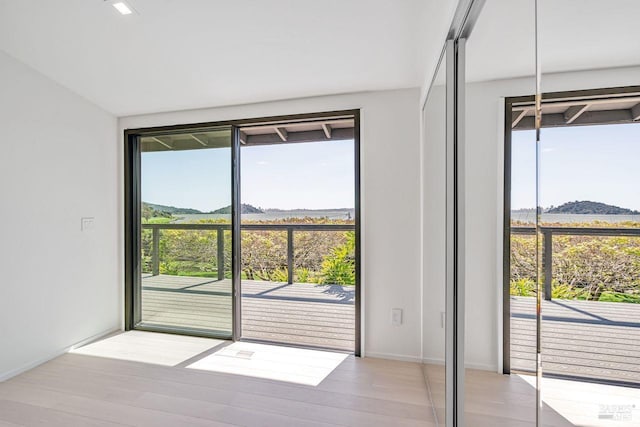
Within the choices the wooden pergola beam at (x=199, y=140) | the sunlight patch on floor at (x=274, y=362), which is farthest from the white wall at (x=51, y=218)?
the sunlight patch on floor at (x=274, y=362)

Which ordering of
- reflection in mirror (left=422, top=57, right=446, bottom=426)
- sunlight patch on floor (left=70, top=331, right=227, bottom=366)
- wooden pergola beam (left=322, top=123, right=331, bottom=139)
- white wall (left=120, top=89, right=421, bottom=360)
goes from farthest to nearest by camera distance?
wooden pergola beam (left=322, top=123, right=331, bottom=139), sunlight patch on floor (left=70, top=331, right=227, bottom=366), white wall (left=120, top=89, right=421, bottom=360), reflection in mirror (left=422, top=57, right=446, bottom=426)

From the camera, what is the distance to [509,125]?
91 centimetres

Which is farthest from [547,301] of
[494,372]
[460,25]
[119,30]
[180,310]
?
[180,310]

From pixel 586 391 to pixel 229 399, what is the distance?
2.04m

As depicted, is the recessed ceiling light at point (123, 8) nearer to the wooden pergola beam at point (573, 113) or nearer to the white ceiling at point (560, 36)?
the white ceiling at point (560, 36)

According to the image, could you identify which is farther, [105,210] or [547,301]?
[105,210]

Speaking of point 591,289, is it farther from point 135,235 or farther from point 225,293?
point 135,235

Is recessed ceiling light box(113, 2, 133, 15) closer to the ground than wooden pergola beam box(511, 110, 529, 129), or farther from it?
farther from it

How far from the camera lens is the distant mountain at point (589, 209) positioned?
48 centimetres

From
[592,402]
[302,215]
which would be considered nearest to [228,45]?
[592,402]

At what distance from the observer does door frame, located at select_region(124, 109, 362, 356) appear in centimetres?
272

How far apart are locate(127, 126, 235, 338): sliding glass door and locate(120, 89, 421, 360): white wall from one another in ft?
4.05

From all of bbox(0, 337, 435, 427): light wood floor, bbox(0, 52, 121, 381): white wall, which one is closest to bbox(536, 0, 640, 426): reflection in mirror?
bbox(0, 337, 435, 427): light wood floor

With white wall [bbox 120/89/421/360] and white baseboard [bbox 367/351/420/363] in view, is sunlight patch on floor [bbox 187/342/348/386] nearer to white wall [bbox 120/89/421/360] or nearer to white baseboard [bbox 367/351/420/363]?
white baseboard [bbox 367/351/420/363]
